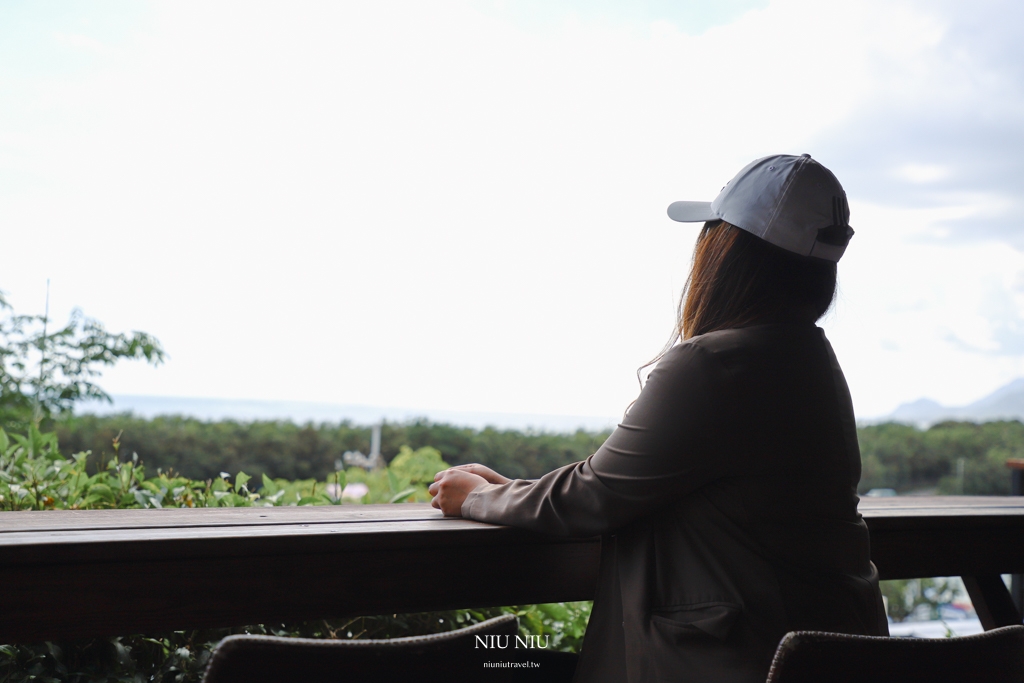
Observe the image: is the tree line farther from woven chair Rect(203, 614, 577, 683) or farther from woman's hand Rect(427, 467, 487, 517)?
woven chair Rect(203, 614, 577, 683)

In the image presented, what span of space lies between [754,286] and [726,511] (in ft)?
1.24

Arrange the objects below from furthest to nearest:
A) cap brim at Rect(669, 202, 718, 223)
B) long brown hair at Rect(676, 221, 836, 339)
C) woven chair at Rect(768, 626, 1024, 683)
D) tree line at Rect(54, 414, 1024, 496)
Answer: tree line at Rect(54, 414, 1024, 496), cap brim at Rect(669, 202, 718, 223), long brown hair at Rect(676, 221, 836, 339), woven chair at Rect(768, 626, 1024, 683)

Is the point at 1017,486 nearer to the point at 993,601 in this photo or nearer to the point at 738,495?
the point at 993,601

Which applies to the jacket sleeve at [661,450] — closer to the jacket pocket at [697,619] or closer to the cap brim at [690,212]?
the jacket pocket at [697,619]

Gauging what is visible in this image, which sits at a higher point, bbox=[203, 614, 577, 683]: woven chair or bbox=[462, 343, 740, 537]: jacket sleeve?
bbox=[462, 343, 740, 537]: jacket sleeve

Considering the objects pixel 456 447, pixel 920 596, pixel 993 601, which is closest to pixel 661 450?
pixel 993 601

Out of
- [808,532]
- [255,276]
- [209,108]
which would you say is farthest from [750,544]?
[255,276]

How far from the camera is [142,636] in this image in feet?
4.87

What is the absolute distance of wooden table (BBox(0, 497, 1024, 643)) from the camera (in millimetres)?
988

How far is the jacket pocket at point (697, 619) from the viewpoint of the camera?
1032 mm

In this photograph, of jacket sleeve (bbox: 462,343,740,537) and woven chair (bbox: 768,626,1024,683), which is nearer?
woven chair (bbox: 768,626,1024,683)

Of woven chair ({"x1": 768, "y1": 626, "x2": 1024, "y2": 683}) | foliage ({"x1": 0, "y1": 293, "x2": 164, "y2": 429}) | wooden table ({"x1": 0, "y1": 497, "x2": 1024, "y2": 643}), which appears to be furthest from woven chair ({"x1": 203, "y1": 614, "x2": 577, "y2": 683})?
foliage ({"x1": 0, "y1": 293, "x2": 164, "y2": 429})

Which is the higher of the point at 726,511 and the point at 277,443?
the point at 726,511

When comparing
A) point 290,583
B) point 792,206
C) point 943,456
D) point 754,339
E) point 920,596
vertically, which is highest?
point 792,206
